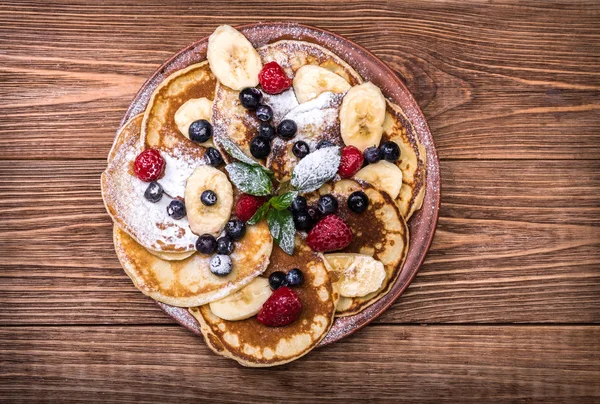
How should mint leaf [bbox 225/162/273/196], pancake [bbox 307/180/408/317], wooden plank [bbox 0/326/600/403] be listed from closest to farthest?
1. mint leaf [bbox 225/162/273/196]
2. pancake [bbox 307/180/408/317]
3. wooden plank [bbox 0/326/600/403]

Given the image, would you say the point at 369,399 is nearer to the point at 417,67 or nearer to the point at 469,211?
the point at 469,211

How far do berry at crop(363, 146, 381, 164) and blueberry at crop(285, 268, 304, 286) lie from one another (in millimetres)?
399

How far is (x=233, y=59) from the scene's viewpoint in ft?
5.77

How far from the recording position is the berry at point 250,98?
1.69 m

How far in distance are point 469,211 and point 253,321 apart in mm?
821

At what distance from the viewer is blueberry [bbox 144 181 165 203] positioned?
5.46 ft

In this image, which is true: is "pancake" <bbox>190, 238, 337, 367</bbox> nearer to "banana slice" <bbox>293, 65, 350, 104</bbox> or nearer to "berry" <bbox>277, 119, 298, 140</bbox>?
"berry" <bbox>277, 119, 298, 140</bbox>

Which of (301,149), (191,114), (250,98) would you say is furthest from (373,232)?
(191,114)

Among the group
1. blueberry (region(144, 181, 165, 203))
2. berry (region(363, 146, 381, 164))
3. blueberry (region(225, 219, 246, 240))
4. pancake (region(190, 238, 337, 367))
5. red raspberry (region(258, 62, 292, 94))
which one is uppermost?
red raspberry (region(258, 62, 292, 94))

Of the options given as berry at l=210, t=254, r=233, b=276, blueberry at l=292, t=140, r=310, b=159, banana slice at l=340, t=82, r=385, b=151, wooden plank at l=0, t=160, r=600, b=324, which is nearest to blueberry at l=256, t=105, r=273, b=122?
blueberry at l=292, t=140, r=310, b=159

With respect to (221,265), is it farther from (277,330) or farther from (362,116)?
(362,116)

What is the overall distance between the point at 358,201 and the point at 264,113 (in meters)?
0.38

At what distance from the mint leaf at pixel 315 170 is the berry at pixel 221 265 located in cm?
29

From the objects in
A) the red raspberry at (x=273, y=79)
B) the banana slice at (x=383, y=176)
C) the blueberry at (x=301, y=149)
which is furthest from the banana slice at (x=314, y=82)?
the banana slice at (x=383, y=176)
